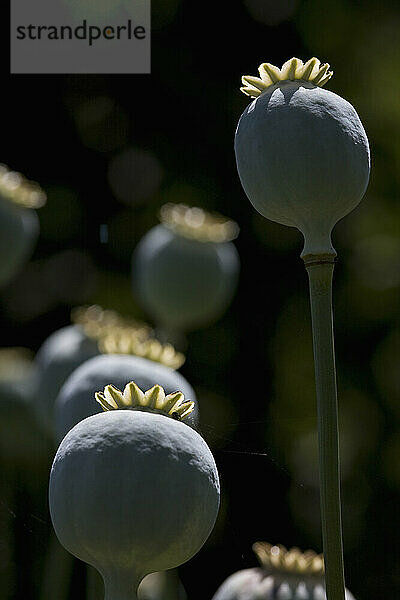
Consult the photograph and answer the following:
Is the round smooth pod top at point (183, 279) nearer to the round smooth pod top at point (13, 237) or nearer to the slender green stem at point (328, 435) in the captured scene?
the round smooth pod top at point (13, 237)

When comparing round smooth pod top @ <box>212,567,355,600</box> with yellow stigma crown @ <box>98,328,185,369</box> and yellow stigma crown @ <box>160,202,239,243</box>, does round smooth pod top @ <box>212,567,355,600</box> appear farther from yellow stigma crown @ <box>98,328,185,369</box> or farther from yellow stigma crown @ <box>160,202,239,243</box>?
yellow stigma crown @ <box>160,202,239,243</box>

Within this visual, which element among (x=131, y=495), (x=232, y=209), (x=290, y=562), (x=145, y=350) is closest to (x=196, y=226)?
(x=145, y=350)

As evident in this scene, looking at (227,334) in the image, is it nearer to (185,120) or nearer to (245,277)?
(245,277)

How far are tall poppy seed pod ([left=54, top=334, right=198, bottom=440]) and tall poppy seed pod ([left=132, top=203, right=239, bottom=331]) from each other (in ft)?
1.11

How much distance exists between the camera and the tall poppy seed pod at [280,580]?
0.46 meters

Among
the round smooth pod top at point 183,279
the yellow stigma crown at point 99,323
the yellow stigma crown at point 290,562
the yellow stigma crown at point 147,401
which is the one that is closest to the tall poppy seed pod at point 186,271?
the round smooth pod top at point 183,279

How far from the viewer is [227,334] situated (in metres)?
1.79

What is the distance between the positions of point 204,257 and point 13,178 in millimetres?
197

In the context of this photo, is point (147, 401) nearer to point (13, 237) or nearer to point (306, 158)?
point (306, 158)

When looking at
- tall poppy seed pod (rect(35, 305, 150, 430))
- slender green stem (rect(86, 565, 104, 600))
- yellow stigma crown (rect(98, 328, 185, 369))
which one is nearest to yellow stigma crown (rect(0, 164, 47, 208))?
tall poppy seed pod (rect(35, 305, 150, 430))

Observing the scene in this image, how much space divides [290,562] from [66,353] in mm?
289

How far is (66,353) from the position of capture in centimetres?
71

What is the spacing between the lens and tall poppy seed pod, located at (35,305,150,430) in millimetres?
710

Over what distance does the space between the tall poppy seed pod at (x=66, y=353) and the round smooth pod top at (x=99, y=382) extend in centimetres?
16
